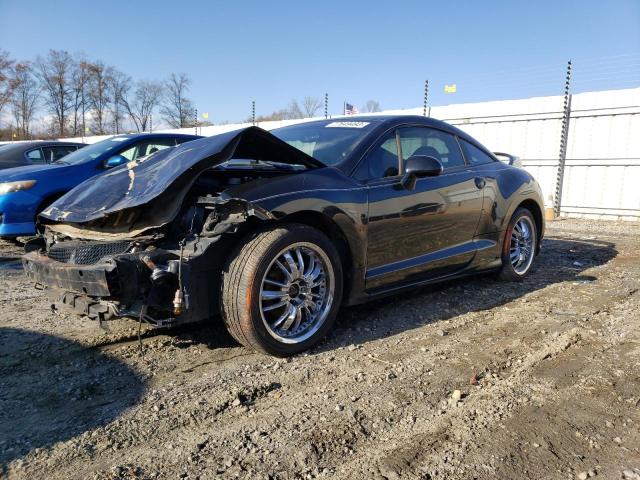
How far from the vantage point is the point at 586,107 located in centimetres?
1040

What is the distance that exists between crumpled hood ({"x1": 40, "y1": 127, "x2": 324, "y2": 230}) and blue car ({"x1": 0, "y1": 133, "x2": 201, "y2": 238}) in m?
2.72

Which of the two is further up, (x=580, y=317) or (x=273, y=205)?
(x=273, y=205)

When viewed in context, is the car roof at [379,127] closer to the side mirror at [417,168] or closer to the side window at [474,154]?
the side window at [474,154]

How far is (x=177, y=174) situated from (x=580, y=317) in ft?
10.9

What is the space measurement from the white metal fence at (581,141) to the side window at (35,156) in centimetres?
937

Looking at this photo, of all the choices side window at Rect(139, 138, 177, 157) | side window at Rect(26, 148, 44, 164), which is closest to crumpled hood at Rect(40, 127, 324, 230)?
side window at Rect(139, 138, 177, 157)

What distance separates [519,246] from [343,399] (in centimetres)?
338

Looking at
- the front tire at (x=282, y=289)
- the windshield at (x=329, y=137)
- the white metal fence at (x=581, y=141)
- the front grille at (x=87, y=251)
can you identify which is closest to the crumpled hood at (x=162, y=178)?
the front grille at (x=87, y=251)

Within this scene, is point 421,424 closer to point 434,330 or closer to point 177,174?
point 434,330

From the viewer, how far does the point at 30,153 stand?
8.88 m

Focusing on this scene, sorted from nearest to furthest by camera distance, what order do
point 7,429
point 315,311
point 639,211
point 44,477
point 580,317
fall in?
point 44,477, point 7,429, point 315,311, point 580,317, point 639,211

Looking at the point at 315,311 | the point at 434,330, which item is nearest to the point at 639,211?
the point at 434,330

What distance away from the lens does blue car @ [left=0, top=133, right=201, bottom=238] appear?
5953 millimetres

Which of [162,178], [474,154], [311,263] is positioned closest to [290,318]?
[311,263]
